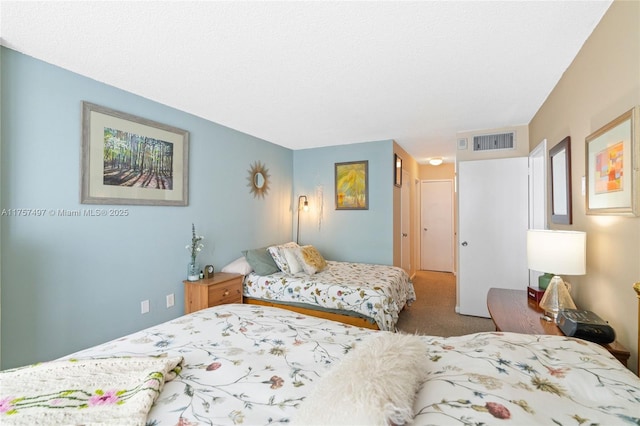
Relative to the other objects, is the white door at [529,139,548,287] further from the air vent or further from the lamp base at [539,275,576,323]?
the lamp base at [539,275,576,323]

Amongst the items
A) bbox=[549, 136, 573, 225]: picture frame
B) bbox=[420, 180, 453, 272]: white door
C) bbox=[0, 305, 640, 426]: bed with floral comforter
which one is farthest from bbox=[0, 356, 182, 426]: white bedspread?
bbox=[420, 180, 453, 272]: white door

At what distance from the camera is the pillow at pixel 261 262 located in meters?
3.37

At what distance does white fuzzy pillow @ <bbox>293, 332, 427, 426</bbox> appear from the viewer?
0.69 metres

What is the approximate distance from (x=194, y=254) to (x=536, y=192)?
3868 mm

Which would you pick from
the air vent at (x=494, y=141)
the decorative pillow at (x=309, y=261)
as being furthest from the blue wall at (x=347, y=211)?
the air vent at (x=494, y=141)

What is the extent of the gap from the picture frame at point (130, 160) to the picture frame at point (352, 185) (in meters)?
2.25

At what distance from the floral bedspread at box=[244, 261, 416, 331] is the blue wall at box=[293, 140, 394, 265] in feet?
2.28

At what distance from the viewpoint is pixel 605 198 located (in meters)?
1.54

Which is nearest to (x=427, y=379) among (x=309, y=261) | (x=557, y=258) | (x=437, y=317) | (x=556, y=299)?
(x=557, y=258)

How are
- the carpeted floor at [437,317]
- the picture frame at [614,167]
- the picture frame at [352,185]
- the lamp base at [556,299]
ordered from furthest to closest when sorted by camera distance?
the picture frame at [352,185]
the carpeted floor at [437,317]
the lamp base at [556,299]
the picture frame at [614,167]

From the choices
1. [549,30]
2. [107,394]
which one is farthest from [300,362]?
[549,30]

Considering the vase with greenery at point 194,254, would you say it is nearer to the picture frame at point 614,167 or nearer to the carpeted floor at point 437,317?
the carpeted floor at point 437,317

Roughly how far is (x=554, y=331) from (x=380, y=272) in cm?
198

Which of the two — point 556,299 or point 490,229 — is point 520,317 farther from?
point 490,229
